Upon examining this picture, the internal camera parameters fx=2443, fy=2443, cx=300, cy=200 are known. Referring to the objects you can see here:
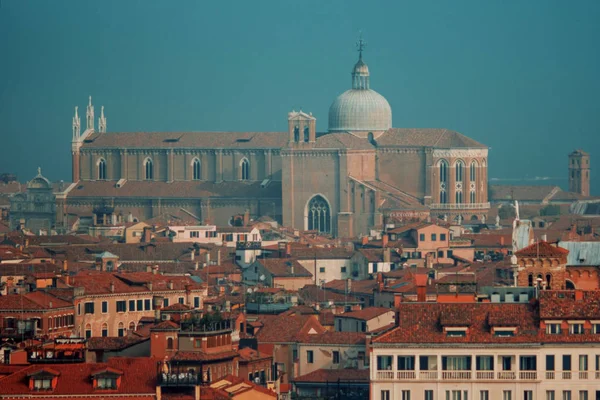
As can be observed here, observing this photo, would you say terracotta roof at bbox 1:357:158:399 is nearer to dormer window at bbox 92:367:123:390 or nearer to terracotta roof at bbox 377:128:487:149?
dormer window at bbox 92:367:123:390

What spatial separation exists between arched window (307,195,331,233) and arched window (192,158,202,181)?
1257cm

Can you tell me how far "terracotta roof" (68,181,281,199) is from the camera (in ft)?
447

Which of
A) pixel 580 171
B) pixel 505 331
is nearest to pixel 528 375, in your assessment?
pixel 505 331

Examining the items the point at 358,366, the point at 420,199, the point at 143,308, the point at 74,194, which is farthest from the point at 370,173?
the point at 358,366

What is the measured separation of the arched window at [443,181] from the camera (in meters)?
134

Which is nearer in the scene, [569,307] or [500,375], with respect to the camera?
[500,375]

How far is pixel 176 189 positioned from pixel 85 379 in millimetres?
101593

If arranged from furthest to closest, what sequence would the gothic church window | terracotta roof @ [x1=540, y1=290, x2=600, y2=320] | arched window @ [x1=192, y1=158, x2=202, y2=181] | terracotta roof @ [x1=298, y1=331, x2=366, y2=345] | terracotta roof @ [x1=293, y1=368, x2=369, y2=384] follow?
arched window @ [x1=192, y1=158, x2=202, y2=181], the gothic church window, terracotta roof @ [x1=298, y1=331, x2=366, y2=345], terracotta roof @ [x1=293, y1=368, x2=369, y2=384], terracotta roof @ [x1=540, y1=290, x2=600, y2=320]

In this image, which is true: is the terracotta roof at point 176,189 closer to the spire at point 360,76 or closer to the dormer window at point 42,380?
the spire at point 360,76

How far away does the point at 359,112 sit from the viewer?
14025 cm

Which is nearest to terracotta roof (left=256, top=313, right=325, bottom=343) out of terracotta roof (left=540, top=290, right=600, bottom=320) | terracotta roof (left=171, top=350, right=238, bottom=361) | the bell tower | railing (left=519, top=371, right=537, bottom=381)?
terracotta roof (left=171, top=350, right=238, bottom=361)

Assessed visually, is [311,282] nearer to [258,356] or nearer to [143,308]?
[143,308]

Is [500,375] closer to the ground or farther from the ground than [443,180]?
closer to the ground

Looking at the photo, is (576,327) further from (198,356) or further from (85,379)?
(85,379)
